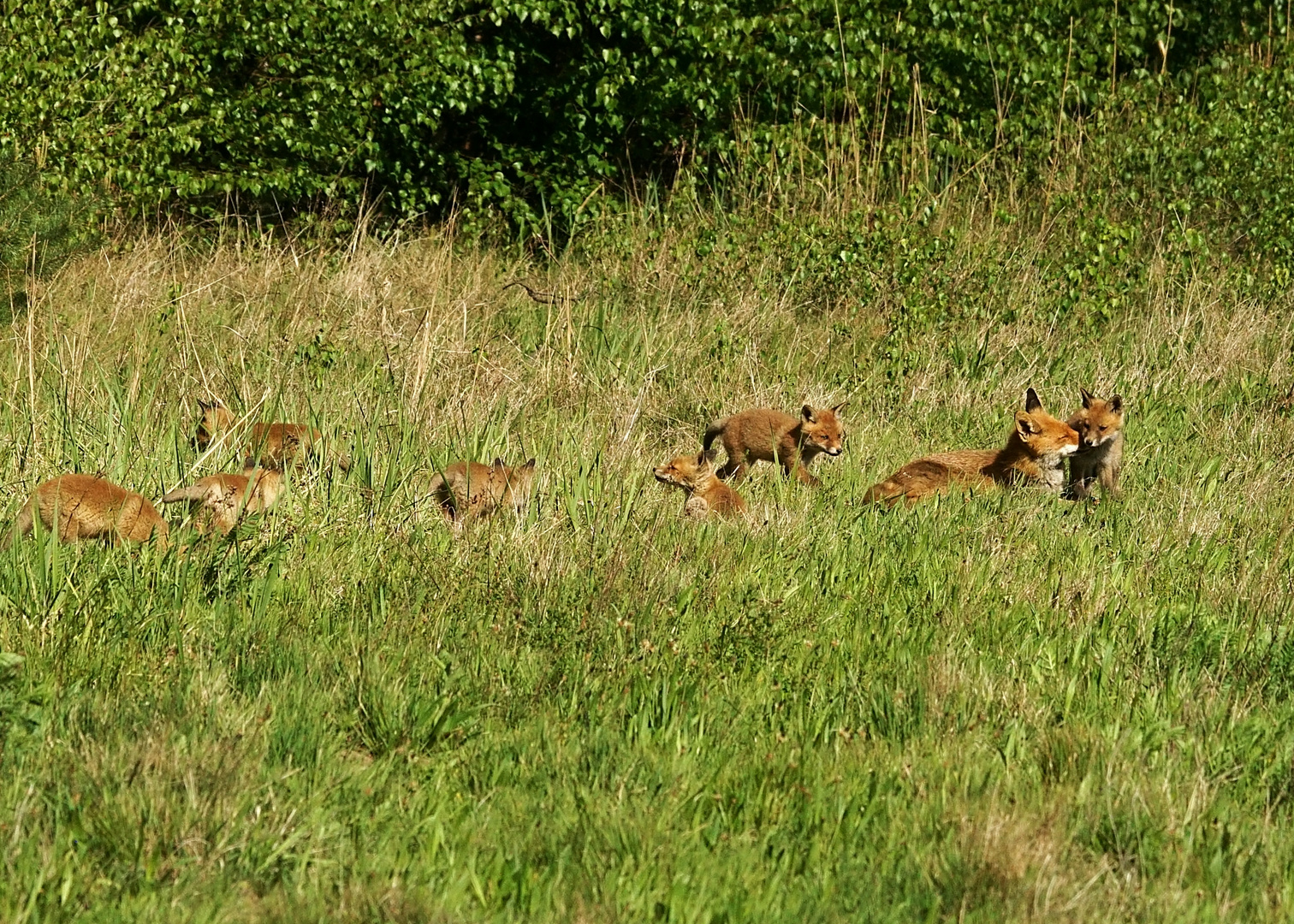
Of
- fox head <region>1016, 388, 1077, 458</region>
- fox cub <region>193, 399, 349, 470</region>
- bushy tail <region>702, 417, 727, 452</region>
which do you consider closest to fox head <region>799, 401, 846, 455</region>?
bushy tail <region>702, 417, 727, 452</region>

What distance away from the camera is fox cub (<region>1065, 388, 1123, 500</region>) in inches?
346

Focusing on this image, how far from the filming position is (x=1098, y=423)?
8.80m

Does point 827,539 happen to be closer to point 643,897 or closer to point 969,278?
point 643,897

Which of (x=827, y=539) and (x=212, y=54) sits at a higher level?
(x=212, y=54)

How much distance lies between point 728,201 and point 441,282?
3.96m

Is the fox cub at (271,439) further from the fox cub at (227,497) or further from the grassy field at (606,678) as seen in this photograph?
the fox cub at (227,497)

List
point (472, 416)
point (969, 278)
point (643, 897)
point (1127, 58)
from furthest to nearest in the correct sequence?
point (1127, 58) < point (969, 278) < point (472, 416) < point (643, 897)

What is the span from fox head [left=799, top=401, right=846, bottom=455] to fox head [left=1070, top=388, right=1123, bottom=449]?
53.7 inches

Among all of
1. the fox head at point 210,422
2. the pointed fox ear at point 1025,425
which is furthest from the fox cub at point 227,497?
the pointed fox ear at point 1025,425

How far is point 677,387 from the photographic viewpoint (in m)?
10.5

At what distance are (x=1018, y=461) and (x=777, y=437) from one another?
148cm

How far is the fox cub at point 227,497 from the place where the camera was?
20.9 feet

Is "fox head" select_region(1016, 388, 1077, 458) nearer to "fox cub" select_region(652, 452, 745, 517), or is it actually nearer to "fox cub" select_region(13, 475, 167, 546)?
"fox cub" select_region(652, 452, 745, 517)

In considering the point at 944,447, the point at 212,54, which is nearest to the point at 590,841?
the point at 944,447
